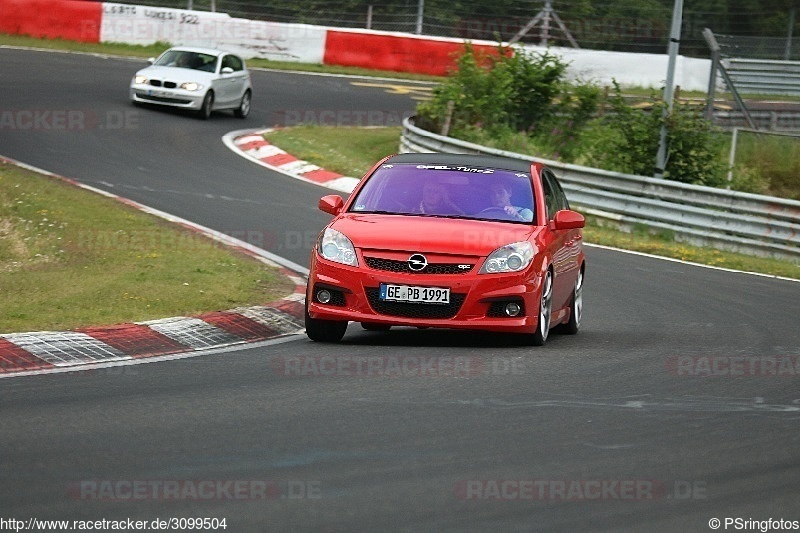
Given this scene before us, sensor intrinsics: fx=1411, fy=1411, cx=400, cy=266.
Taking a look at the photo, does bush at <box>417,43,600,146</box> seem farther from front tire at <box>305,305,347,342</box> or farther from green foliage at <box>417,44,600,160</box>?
front tire at <box>305,305,347,342</box>

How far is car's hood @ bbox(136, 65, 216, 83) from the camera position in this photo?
28047mm

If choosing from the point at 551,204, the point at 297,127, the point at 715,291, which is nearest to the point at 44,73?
the point at 297,127

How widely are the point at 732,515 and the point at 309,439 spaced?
84.3 inches

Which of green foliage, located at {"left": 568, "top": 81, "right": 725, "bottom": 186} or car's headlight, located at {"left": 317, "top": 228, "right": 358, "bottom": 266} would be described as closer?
car's headlight, located at {"left": 317, "top": 228, "right": 358, "bottom": 266}

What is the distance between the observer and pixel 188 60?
96.3 ft

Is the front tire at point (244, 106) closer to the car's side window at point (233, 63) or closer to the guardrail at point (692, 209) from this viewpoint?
the car's side window at point (233, 63)

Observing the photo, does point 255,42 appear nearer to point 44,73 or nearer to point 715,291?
point 44,73

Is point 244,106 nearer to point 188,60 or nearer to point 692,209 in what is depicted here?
point 188,60

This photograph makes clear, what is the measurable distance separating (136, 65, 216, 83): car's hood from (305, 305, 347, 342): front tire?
18.2 m

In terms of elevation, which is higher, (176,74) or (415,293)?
(176,74)
